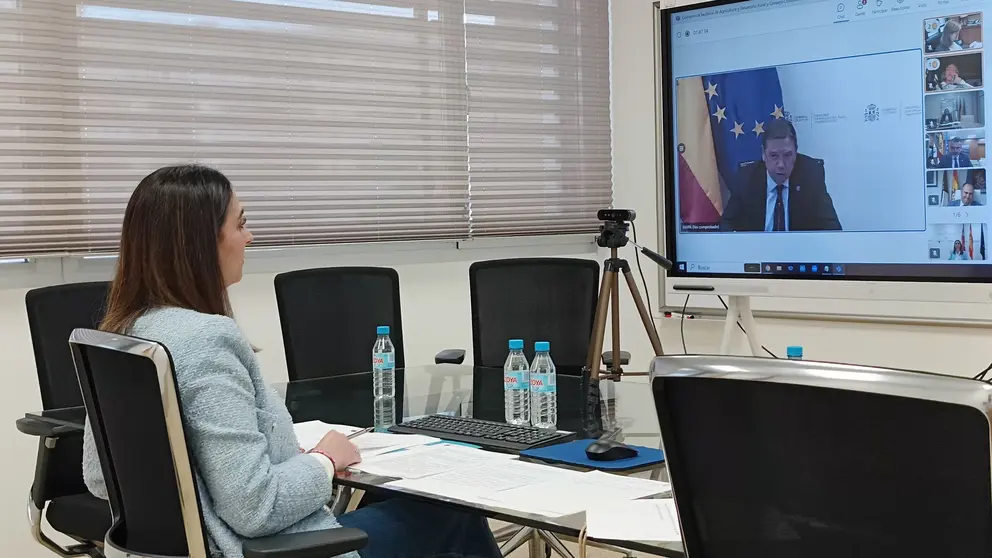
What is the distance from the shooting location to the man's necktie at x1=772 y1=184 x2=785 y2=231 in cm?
345

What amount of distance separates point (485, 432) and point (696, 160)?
1726 mm

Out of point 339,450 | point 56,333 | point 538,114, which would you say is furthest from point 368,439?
point 538,114

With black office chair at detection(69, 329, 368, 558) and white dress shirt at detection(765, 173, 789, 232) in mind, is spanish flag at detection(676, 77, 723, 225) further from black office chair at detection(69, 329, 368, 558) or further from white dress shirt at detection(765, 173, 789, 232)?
black office chair at detection(69, 329, 368, 558)

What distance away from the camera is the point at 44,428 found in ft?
8.75

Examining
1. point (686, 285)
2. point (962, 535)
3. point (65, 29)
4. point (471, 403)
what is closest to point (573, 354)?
point (686, 285)

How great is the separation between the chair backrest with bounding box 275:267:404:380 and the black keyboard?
110 cm

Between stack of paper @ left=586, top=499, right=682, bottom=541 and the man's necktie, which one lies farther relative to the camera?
the man's necktie

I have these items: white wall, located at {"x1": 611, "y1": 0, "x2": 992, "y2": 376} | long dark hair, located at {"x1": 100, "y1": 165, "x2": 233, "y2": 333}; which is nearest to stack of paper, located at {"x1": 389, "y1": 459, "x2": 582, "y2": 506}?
long dark hair, located at {"x1": 100, "y1": 165, "x2": 233, "y2": 333}

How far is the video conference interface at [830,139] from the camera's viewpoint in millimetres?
3078

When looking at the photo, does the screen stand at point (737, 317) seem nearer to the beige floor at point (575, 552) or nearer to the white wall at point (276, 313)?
the beige floor at point (575, 552)

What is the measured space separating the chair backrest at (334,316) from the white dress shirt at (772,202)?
1346 millimetres

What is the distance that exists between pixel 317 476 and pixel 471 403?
3.17 feet

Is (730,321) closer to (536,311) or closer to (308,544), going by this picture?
(536,311)

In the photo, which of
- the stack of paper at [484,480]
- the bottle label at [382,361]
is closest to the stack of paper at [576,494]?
the stack of paper at [484,480]
